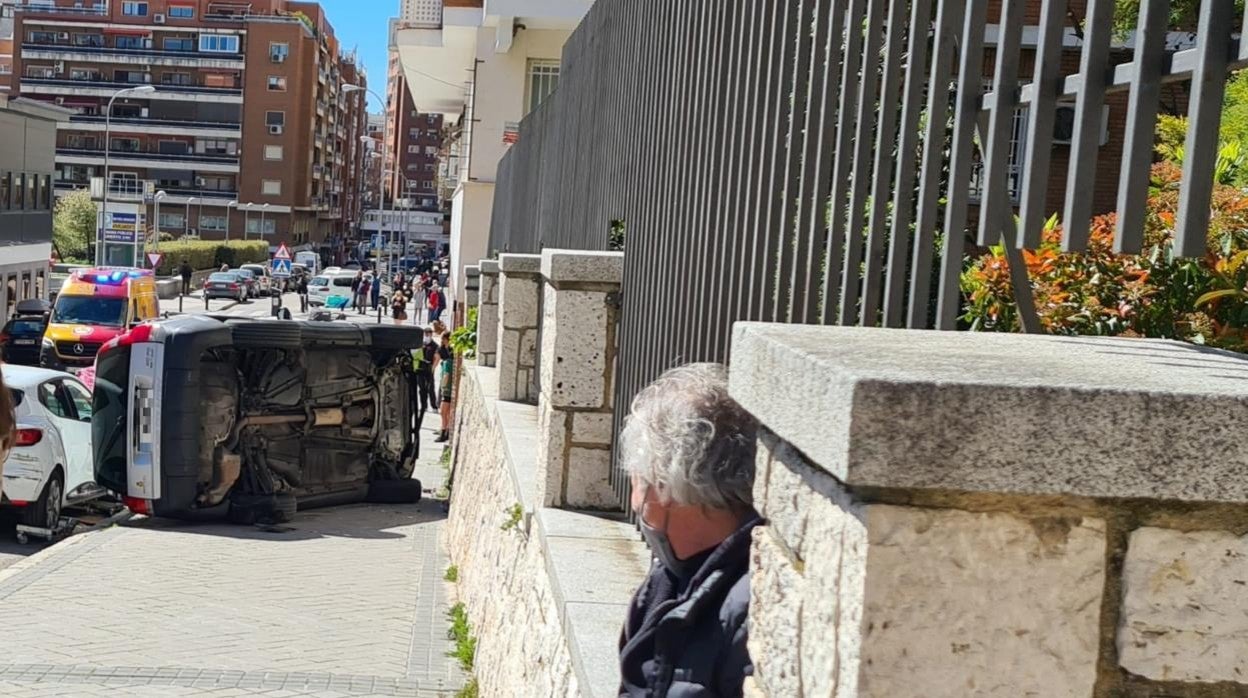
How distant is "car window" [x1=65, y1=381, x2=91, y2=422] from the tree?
77.2 meters

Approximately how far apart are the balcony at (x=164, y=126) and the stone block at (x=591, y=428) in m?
114

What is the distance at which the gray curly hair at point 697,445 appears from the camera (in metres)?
2.91

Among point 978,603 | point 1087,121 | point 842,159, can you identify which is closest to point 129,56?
point 842,159

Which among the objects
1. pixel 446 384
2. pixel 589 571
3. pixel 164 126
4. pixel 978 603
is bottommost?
pixel 446 384

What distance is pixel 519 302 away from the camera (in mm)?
10992

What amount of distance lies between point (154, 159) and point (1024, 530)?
11959 cm

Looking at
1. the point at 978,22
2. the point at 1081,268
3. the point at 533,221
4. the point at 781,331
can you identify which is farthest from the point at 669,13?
the point at 533,221

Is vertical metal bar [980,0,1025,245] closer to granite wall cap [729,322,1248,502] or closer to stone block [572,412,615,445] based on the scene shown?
granite wall cap [729,322,1248,502]

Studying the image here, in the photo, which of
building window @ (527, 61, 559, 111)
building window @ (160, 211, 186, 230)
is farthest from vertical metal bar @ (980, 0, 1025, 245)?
building window @ (160, 211, 186, 230)

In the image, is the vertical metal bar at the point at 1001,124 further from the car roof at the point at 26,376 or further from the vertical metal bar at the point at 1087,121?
the car roof at the point at 26,376

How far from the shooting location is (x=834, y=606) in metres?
1.90

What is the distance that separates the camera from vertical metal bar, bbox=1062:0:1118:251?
236 cm

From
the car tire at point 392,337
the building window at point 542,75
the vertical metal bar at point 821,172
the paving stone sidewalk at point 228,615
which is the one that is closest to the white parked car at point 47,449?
the paving stone sidewalk at point 228,615

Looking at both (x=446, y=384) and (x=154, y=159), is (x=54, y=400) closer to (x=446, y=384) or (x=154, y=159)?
(x=446, y=384)
